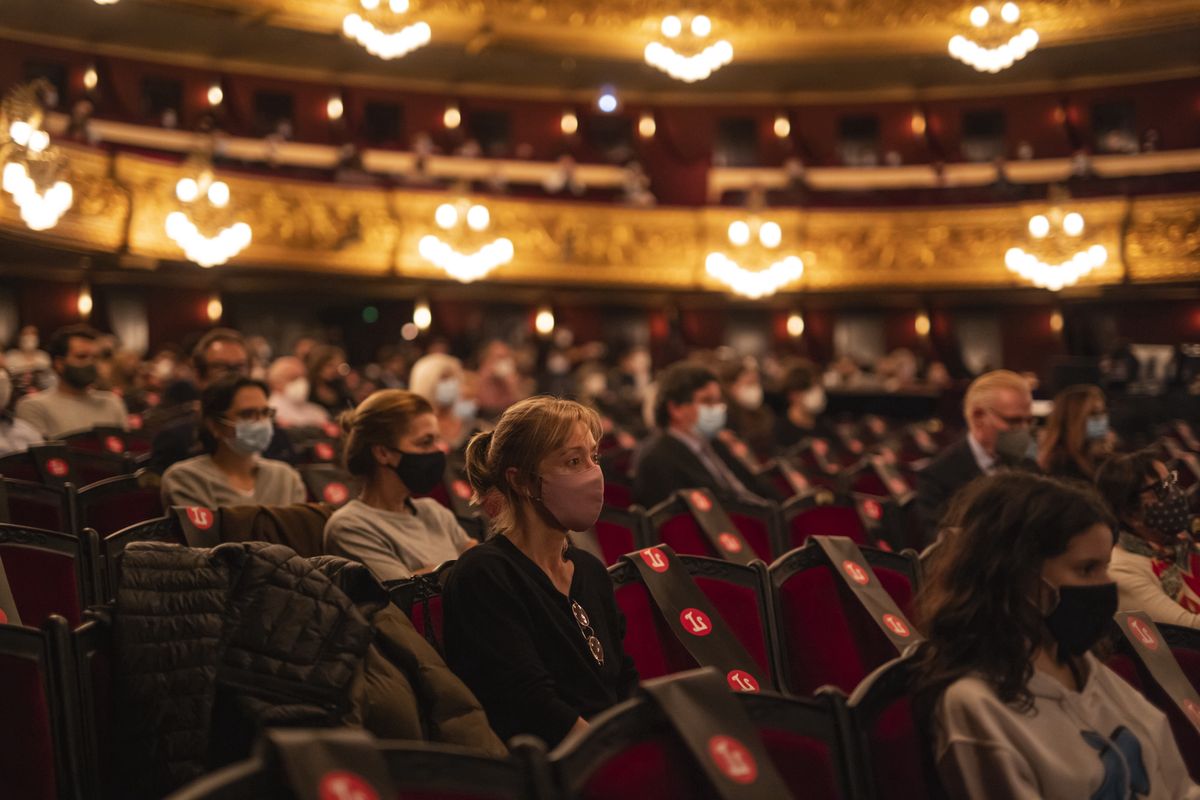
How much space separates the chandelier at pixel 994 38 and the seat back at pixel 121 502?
9.93 meters

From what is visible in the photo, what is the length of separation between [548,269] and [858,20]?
17.2 ft

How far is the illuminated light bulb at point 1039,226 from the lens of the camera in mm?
14555

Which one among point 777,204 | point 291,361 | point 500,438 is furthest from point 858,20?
point 500,438

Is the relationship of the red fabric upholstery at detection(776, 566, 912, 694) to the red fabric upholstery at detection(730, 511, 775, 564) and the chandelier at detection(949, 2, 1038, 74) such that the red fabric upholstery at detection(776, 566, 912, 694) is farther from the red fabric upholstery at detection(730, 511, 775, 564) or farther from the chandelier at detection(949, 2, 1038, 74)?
the chandelier at detection(949, 2, 1038, 74)

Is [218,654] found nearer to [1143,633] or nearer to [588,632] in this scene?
[588,632]

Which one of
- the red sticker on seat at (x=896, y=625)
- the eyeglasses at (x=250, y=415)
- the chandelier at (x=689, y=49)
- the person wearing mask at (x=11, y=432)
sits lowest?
the red sticker on seat at (x=896, y=625)

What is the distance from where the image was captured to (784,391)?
9055 millimetres

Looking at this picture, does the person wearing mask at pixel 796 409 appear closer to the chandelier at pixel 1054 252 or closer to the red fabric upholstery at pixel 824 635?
the red fabric upholstery at pixel 824 635

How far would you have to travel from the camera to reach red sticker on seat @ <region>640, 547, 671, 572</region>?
9.75 feet

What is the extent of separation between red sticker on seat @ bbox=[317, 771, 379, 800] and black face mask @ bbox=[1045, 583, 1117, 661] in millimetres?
1187

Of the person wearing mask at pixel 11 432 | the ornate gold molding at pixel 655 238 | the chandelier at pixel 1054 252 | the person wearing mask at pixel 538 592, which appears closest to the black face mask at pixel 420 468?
the person wearing mask at pixel 538 592

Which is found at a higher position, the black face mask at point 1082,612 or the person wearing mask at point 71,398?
the person wearing mask at point 71,398

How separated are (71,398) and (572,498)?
4.43 m

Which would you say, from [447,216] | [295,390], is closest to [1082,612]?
[295,390]
